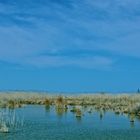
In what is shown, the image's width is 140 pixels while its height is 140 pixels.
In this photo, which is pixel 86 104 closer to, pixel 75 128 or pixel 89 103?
pixel 89 103

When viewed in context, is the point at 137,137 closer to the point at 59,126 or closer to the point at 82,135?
the point at 82,135

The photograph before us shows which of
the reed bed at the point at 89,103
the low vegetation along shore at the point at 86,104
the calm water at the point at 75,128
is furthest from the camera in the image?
the reed bed at the point at 89,103

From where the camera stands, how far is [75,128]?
39875 millimetres

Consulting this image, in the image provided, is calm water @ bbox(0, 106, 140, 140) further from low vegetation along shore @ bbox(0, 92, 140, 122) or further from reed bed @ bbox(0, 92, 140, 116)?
reed bed @ bbox(0, 92, 140, 116)

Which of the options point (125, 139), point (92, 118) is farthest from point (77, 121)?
point (125, 139)

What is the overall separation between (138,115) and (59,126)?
13682 mm

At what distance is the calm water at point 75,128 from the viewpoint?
34.5m

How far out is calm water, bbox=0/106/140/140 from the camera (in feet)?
113

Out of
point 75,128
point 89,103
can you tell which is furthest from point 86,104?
point 75,128

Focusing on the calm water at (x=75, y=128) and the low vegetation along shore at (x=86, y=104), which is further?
the low vegetation along shore at (x=86, y=104)

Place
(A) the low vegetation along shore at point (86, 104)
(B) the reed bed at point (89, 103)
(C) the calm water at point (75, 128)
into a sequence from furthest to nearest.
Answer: (B) the reed bed at point (89, 103), (A) the low vegetation along shore at point (86, 104), (C) the calm water at point (75, 128)

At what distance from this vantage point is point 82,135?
35656mm

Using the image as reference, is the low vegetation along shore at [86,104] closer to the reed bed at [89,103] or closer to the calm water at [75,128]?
the reed bed at [89,103]

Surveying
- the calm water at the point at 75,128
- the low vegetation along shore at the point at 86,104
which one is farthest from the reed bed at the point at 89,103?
the calm water at the point at 75,128
